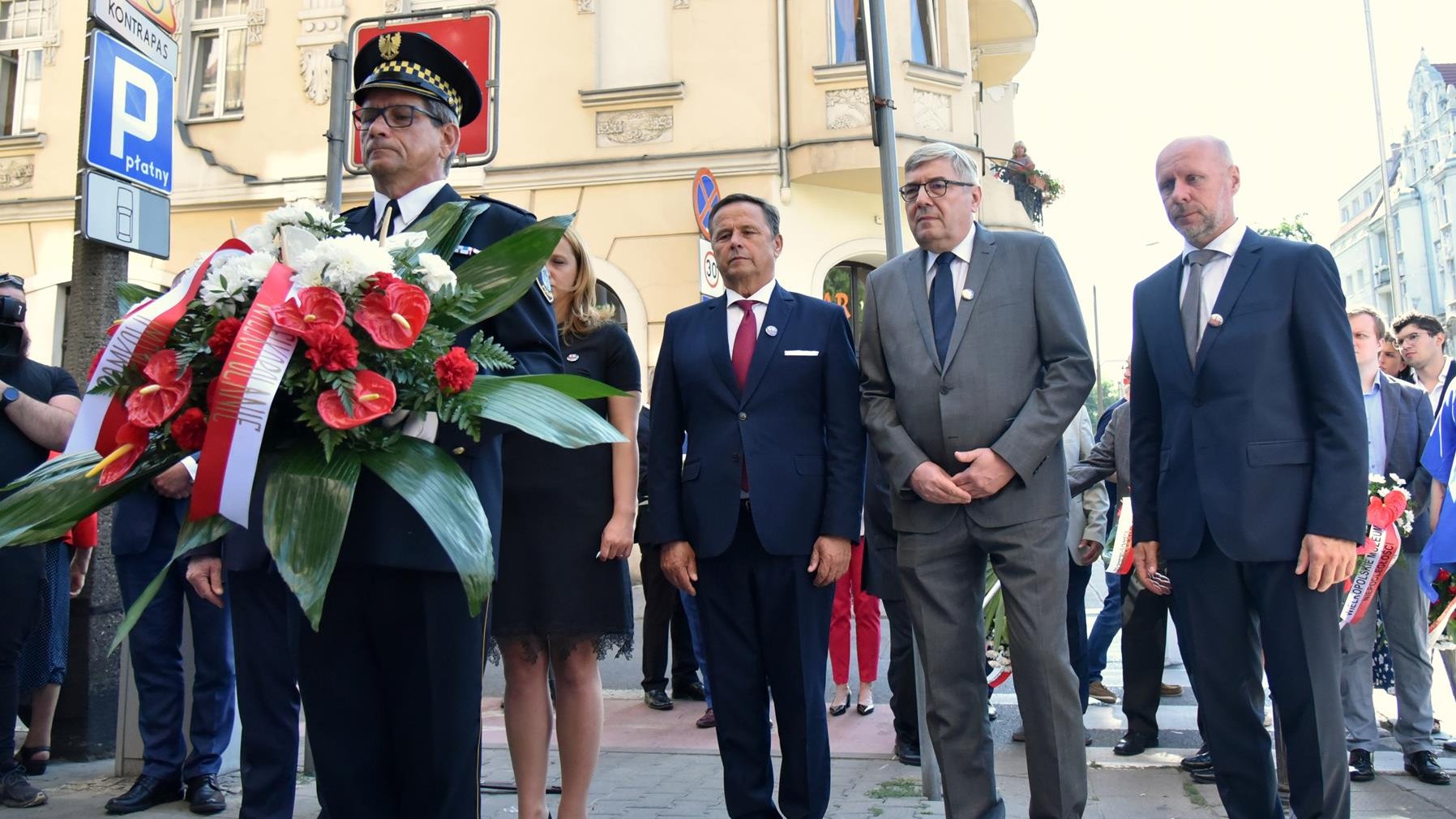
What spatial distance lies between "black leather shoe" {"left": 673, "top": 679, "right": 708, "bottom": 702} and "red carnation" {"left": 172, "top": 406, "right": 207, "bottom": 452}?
17.9 feet

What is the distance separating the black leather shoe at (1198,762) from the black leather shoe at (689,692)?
3.13 m

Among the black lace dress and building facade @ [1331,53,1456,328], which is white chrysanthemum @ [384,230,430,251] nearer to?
the black lace dress

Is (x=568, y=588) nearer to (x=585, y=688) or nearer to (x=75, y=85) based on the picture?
(x=585, y=688)

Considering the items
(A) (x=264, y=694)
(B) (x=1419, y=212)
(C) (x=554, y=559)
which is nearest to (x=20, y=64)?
(A) (x=264, y=694)

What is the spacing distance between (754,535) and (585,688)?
0.81 metres

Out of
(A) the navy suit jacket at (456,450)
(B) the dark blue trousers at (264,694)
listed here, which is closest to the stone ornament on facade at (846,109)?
(B) the dark blue trousers at (264,694)

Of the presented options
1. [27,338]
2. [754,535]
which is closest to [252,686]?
[754,535]

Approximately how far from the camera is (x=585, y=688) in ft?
13.1

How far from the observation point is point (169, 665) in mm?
4832

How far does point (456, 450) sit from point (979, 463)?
64.1 inches

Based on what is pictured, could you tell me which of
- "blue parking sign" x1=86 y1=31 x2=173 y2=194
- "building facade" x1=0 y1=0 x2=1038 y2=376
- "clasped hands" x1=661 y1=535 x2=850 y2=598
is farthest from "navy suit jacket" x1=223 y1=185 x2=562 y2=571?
"building facade" x1=0 y1=0 x2=1038 y2=376

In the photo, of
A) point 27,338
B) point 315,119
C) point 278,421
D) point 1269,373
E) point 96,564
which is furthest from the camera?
point 315,119

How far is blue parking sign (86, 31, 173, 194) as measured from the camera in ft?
18.1

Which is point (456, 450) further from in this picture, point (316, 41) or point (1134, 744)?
point (316, 41)
